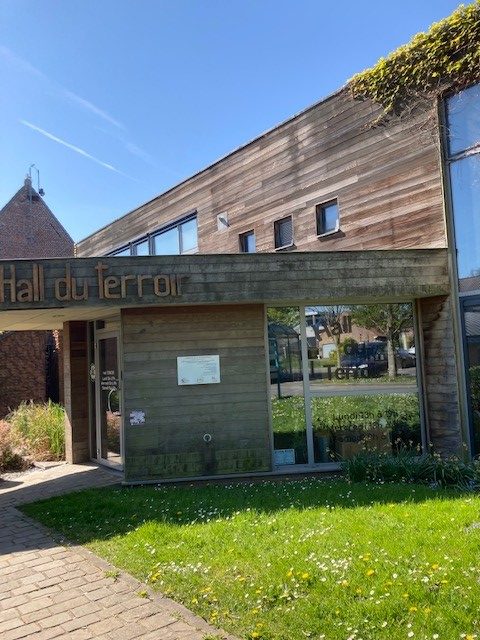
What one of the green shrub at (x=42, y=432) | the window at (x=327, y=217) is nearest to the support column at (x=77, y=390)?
the green shrub at (x=42, y=432)

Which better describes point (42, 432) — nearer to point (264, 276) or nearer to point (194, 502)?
point (194, 502)

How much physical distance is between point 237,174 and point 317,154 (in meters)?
2.74

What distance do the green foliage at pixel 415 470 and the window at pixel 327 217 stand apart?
195 inches

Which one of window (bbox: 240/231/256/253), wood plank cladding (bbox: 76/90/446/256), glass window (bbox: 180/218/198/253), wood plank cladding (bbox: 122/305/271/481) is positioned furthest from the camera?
glass window (bbox: 180/218/198/253)

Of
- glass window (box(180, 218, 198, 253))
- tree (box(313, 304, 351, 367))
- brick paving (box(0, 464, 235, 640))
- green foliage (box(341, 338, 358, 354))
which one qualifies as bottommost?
brick paving (box(0, 464, 235, 640))

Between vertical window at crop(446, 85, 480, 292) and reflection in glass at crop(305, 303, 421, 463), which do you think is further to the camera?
reflection in glass at crop(305, 303, 421, 463)

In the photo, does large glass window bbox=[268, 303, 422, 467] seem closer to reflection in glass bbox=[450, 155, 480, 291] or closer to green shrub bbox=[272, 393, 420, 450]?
green shrub bbox=[272, 393, 420, 450]

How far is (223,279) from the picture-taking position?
771cm

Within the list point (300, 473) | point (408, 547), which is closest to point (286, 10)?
point (300, 473)

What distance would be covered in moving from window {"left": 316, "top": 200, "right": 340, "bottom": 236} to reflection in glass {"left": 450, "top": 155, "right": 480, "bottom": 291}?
2.72 meters

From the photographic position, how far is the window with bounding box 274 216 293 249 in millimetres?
12117

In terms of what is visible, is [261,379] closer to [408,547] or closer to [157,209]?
[408,547]

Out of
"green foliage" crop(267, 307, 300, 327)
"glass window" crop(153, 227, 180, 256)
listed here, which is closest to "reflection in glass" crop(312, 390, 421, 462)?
"green foliage" crop(267, 307, 300, 327)

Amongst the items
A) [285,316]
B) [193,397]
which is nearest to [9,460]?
[193,397]
